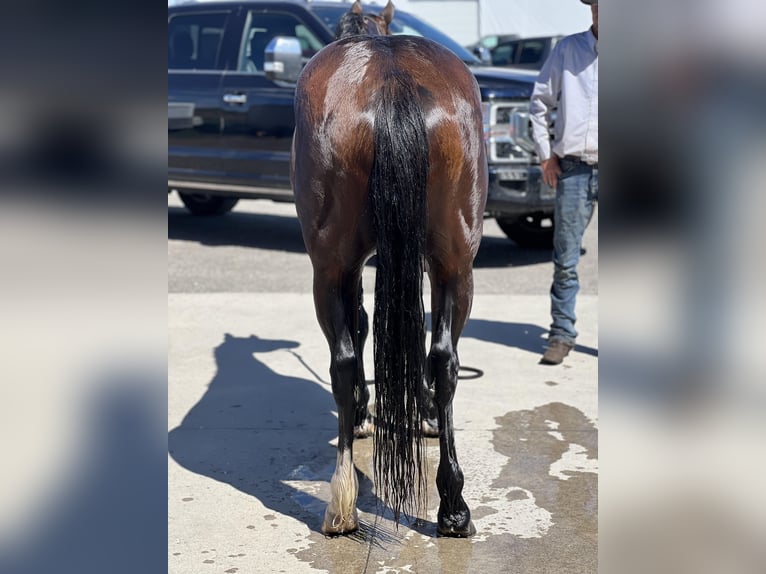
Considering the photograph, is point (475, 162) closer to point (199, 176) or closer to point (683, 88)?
point (683, 88)

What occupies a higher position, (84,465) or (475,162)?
(475,162)

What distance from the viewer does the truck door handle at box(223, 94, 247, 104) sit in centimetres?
925

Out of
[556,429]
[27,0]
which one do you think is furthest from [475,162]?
[27,0]

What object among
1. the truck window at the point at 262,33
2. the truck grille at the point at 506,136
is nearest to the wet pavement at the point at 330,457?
the truck grille at the point at 506,136

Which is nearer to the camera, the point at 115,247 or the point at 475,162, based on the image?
the point at 115,247

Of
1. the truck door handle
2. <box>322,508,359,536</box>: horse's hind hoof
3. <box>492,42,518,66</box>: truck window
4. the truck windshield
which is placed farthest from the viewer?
<box>492,42,518,66</box>: truck window

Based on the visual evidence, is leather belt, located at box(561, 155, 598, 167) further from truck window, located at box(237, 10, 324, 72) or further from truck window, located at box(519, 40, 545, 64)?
truck window, located at box(519, 40, 545, 64)

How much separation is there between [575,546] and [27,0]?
2.77 meters

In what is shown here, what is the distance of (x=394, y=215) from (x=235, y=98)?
264 inches

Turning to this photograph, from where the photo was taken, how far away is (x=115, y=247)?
1259mm

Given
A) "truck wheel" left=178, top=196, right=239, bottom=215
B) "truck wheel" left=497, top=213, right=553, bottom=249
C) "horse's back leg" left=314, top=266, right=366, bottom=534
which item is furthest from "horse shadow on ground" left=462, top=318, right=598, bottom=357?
"truck wheel" left=178, top=196, right=239, bottom=215

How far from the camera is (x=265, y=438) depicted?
4.48m

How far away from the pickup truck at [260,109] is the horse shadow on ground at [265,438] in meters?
3.53

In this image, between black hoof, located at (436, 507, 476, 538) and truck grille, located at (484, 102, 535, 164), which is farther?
truck grille, located at (484, 102, 535, 164)
